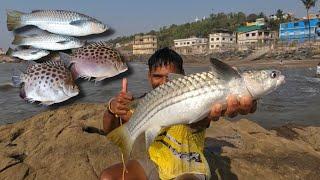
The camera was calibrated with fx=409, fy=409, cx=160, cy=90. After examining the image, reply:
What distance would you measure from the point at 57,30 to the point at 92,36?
10 cm

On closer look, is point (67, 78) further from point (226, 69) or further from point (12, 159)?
point (12, 159)

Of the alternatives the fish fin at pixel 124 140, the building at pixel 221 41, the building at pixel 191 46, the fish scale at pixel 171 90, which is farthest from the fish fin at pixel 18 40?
the building at pixel 191 46

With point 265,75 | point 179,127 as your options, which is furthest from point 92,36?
point 179,127

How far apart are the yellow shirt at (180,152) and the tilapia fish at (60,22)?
8.95ft

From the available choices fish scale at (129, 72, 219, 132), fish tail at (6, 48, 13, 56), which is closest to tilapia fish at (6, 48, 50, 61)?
fish tail at (6, 48, 13, 56)

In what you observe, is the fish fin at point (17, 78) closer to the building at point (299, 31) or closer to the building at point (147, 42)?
the building at point (147, 42)

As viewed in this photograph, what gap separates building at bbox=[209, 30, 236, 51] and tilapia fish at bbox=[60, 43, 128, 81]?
3257 inches

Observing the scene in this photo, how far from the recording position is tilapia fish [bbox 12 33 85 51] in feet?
3.87

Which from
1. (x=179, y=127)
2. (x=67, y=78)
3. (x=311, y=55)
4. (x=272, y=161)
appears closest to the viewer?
(x=67, y=78)

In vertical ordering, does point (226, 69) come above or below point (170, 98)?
above

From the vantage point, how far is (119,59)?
3.68ft

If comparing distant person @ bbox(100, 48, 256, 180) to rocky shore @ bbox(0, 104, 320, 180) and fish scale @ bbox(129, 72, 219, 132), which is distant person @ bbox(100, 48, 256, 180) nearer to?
rocky shore @ bbox(0, 104, 320, 180)

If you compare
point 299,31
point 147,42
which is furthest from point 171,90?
point 299,31

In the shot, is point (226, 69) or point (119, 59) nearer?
point (119, 59)
